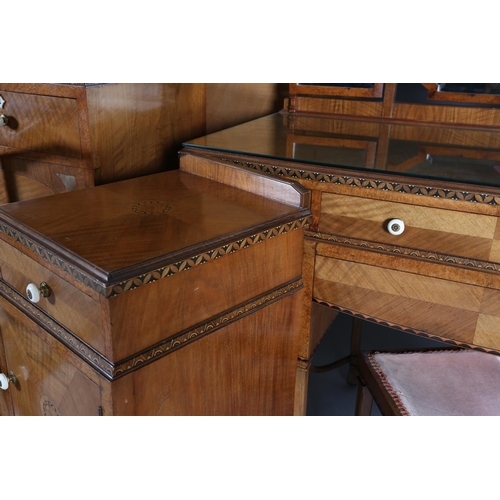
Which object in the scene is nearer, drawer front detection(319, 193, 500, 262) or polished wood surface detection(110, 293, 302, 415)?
polished wood surface detection(110, 293, 302, 415)

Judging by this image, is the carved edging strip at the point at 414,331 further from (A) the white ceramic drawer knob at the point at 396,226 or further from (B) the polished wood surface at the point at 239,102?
(B) the polished wood surface at the point at 239,102

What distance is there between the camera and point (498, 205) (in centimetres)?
89

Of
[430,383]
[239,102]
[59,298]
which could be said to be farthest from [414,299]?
[239,102]

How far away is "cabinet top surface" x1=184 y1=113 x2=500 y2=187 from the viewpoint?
0.97 m

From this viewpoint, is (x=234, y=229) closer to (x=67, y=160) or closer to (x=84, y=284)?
(x=84, y=284)

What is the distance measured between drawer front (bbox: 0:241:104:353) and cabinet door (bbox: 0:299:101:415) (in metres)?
0.05

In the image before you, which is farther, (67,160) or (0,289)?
(67,160)

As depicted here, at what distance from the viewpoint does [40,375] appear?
97 centimetres

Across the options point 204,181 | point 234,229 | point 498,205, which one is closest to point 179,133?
point 204,181

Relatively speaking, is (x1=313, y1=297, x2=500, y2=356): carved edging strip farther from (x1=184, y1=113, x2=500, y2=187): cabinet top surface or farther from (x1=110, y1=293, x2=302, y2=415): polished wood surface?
(x1=184, y1=113, x2=500, y2=187): cabinet top surface

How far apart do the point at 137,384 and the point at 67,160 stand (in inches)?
22.0

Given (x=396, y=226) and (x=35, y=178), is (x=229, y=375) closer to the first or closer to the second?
(x=396, y=226)

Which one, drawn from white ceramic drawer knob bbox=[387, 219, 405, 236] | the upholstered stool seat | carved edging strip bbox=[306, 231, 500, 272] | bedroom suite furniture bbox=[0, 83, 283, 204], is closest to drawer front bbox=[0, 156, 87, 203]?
bedroom suite furniture bbox=[0, 83, 283, 204]

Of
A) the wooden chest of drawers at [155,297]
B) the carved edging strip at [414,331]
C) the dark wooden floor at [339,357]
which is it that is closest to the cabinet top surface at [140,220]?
the wooden chest of drawers at [155,297]
